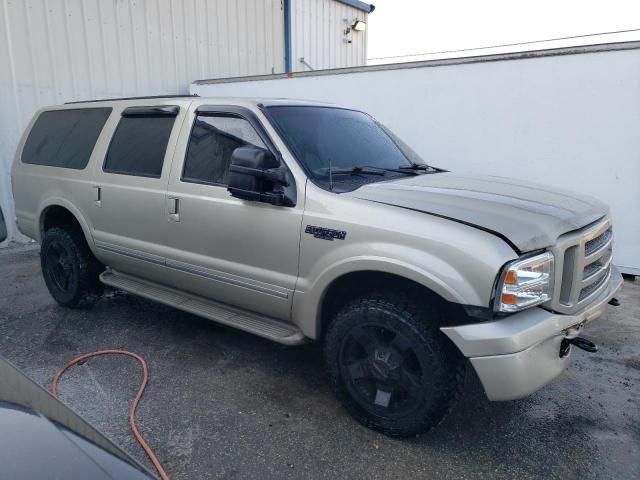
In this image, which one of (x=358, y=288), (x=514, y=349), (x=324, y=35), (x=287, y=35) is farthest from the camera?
(x=324, y=35)

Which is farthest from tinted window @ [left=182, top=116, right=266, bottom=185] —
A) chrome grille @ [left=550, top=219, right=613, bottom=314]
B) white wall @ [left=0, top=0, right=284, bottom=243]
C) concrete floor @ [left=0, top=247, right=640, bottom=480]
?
white wall @ [left=0, top=0, right=284, bottom=243]

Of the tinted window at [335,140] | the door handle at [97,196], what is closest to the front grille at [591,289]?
the tinted window at [335,140]

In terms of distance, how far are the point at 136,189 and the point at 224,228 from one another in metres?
1.03

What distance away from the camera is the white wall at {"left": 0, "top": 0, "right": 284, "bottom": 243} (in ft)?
23.2

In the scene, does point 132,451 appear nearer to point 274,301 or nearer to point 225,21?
point 274,301

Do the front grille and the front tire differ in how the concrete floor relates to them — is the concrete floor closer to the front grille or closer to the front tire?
the front tire

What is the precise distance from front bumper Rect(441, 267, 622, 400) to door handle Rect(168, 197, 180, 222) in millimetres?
2105

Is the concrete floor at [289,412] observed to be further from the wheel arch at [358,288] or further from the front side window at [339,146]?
the front side window at [339,146]

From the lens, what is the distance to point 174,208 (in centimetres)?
357

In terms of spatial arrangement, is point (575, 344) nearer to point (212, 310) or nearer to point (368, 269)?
point (368, 269)

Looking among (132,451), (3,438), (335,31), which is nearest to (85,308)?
(132,451)

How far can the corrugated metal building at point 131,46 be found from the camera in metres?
7.10

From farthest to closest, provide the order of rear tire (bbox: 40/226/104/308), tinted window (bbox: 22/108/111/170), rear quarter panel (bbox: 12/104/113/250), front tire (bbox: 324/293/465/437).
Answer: rear tire (bbox: 40/226/104/308)
tinted window (bbox: 22/108/111/170)
rear quarter panel (bbox: 12/104/113/250)
front tire (bbox: 324/293/465/437)

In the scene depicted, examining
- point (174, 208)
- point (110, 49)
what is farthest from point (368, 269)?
point (110, 49)
